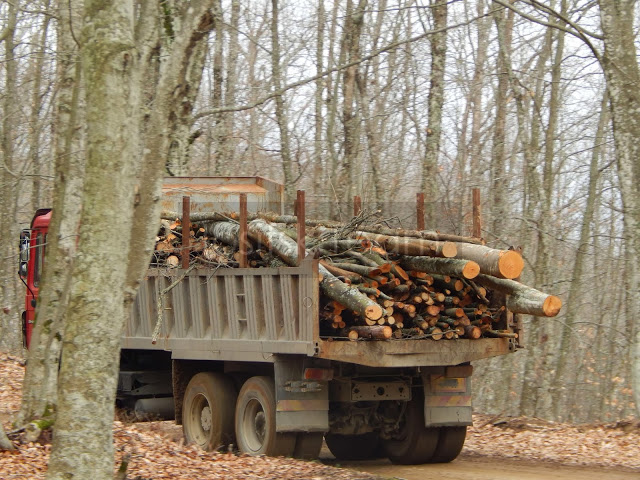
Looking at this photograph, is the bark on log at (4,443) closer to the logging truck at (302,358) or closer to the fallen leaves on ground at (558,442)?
the logging truck at (302,358)

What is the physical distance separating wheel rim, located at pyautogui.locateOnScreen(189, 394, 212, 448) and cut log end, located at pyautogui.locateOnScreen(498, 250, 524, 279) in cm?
401

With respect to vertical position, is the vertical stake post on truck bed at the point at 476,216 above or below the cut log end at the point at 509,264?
above

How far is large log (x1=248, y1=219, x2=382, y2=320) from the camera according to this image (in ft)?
27.0

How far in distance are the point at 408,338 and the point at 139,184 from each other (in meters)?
3.36

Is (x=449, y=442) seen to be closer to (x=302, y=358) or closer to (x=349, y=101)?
(x=302, y=358)

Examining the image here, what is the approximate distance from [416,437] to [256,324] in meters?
2.42

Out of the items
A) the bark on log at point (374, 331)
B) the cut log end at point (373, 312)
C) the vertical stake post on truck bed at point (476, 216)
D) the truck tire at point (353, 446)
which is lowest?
the truck tire at point (353, 446)

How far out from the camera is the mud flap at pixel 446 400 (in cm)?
959

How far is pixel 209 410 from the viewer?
10.4 metres

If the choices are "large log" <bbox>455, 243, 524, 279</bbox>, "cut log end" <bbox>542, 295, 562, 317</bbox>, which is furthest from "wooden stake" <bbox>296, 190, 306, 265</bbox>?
"cut log end" <bbox>542, 295, 562, 317</bbox>

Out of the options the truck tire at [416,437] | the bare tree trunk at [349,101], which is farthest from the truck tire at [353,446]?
the bare tree trunk at [349,101]

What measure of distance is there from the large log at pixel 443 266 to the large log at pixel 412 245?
70 millimetres

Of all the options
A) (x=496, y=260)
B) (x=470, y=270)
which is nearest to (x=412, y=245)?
(x=470, y=270)

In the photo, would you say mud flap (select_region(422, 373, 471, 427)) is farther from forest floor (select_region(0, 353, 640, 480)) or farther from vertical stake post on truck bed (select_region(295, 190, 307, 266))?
vertical stake post on truck bed (select_region(295, 190, 307, 266))
